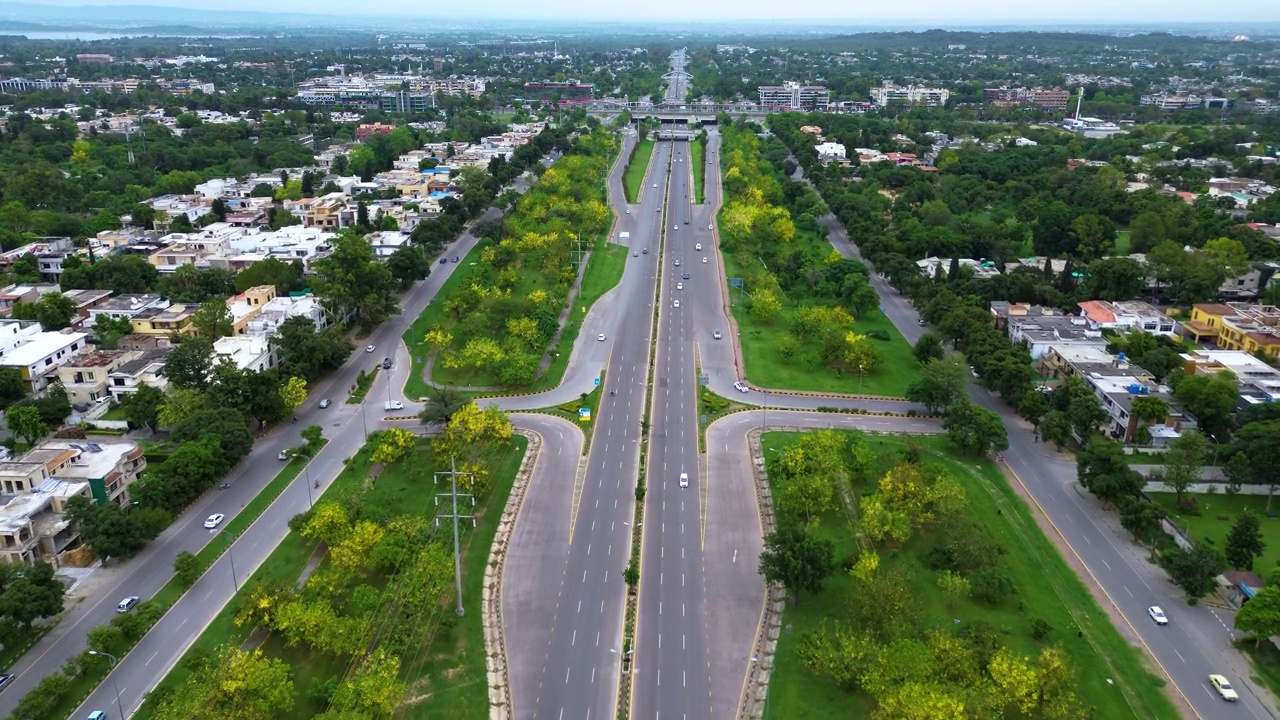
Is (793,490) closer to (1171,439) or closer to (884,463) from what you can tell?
(884,463)

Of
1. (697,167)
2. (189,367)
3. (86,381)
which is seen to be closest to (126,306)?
(86,381)

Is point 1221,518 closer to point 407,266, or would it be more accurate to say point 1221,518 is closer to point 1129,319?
point 1129,319

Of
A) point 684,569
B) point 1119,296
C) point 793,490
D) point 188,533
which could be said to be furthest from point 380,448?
point 1119,296

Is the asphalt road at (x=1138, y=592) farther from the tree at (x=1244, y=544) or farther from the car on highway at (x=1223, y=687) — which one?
the tree at (x=1244, y=544)

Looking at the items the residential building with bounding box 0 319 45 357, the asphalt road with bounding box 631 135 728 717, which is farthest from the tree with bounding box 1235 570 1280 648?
the residential building with bounding box 0 319 45 357

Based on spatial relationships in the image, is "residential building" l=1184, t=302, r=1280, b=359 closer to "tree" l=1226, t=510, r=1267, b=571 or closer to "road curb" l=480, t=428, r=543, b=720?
"tree" l=1226, t=510, r=1267, b=571
